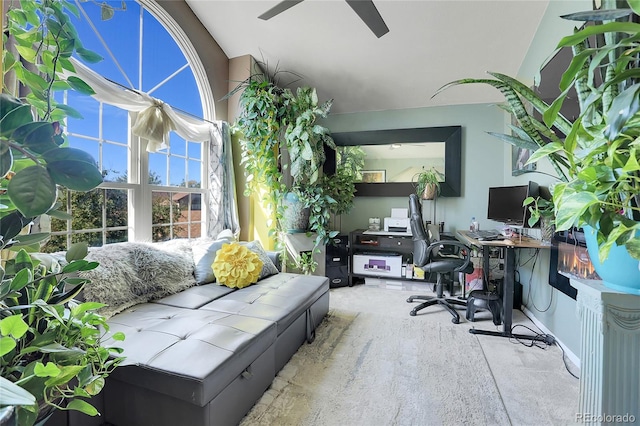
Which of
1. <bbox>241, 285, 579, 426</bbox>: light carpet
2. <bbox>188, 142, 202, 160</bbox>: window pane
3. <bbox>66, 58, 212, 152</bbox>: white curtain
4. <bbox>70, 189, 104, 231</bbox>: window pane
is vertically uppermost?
<bbox>66, 58, 212, 152</bbox>: white curtain

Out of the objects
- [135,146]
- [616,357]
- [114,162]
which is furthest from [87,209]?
[616,357]

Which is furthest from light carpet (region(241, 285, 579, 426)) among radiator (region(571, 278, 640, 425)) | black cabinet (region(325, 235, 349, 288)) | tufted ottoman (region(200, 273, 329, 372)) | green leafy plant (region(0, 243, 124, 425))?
black cabinet (region(325, 235, 349, 288))

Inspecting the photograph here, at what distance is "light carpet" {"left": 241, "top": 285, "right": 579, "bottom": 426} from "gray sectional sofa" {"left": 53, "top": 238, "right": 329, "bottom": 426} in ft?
0.63

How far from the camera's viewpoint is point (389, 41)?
2.93m

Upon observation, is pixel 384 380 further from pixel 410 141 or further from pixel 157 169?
pixel 410 141

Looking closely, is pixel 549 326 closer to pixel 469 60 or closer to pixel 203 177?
pixel 469 60

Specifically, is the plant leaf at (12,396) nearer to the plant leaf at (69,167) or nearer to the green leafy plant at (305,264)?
the plant leaf at (69,167)

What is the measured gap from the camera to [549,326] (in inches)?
89.3

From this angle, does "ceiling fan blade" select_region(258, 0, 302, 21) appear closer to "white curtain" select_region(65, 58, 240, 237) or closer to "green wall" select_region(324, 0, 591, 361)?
"white curtain" select_region(65, 58, 240, 237)

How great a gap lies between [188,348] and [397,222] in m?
3.02

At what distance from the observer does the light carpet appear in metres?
1.40

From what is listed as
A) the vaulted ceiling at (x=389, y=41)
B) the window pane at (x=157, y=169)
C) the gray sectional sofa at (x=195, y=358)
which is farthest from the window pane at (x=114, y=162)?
the vaulted ceiling at (x=389, y=41)

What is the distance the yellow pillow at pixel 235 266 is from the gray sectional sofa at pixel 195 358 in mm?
236

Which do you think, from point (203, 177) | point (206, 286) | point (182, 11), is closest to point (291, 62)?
point (182, 11)
